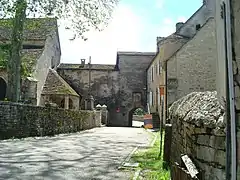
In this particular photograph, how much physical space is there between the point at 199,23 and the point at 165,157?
25504 mm

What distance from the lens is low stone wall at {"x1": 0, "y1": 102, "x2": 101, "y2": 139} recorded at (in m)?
15.8

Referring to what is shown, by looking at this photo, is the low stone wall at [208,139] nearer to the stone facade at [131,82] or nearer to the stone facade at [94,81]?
the stone facade at [131,82]

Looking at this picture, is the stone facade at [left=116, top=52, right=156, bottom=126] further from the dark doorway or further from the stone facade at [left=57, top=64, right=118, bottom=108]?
the stone facade at [left=57, top=64, right=118, bottom=108]

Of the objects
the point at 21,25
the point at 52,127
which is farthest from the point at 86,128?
the point at 21,25

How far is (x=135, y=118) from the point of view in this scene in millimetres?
64188

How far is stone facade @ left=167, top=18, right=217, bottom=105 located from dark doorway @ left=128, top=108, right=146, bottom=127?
62.2 ft

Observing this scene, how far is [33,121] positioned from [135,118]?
4706cm

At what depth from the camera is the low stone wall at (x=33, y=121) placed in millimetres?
15797

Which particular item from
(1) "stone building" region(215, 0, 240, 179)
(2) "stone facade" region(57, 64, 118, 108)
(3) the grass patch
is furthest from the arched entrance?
(1) "stone building" region(215, 0, 240, 179)

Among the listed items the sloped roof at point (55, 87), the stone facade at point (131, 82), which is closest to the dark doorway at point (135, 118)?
the stone facade at point (131, 82)

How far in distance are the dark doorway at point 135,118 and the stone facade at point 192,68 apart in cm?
1897

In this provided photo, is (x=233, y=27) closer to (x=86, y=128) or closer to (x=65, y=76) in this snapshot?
(x=86, y=128)

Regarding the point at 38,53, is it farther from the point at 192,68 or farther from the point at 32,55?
the point at 192,68

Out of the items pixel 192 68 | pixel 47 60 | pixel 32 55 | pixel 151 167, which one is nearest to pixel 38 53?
pixel 32 55
